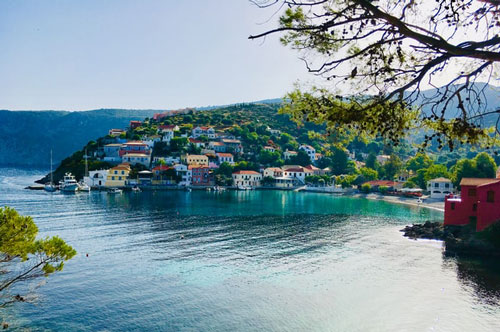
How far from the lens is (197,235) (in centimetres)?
3225

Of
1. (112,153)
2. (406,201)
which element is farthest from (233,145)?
(406,201)

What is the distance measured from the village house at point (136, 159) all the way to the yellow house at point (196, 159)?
348 inches

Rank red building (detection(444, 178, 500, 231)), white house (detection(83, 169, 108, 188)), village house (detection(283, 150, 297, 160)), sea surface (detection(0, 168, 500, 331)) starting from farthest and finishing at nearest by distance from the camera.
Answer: village house (detection(283, 150, 297, 160)), white house (detection(83, 169, 108, 188)), red building (detection(444, 178, 500, 231)), sea surface (detection(0, 168, 500, 331))

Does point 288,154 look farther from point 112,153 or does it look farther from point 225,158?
point 112,153

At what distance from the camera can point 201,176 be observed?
86375mm

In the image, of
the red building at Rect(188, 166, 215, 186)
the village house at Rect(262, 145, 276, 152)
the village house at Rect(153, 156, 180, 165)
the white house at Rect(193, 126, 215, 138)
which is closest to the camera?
the red building at Rect(188, 166, 215, 186)

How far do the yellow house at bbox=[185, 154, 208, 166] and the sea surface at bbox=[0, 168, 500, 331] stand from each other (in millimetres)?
51306

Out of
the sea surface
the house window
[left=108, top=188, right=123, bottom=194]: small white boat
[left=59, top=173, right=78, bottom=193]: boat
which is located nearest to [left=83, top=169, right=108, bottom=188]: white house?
[left=108, top=188, right=123, bottom=194]: small white boat

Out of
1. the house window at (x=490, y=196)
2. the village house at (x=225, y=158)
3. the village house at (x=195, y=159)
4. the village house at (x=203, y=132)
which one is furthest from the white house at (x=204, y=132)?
the house window at (x=490, y=196)

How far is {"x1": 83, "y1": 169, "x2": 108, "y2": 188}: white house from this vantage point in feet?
254

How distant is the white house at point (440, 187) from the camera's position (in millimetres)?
62438

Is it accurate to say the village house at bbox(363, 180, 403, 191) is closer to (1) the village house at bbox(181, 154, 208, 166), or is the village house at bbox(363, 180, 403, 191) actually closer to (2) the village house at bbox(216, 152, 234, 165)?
(2) the village house at bbox(216, 152, 234, 165)

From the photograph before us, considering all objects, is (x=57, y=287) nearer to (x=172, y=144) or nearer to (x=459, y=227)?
(x=459, y=227)

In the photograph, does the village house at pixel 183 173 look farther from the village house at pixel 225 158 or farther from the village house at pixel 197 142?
the village house at pixel 197 142
